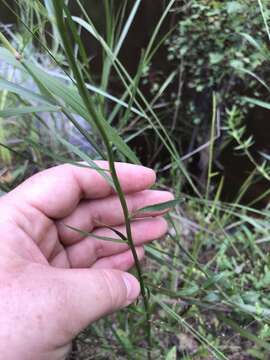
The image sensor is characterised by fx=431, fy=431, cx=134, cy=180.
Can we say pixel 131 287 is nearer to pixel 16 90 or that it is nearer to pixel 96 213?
pixel 96 213

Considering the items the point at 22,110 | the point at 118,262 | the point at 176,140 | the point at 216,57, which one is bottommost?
the point at 176,140

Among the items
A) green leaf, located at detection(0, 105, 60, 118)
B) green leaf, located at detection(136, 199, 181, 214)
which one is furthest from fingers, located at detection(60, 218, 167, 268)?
green leaf, located at detection(0, 105, 60, 118)

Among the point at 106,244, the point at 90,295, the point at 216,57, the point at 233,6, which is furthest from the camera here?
the point at 216,57

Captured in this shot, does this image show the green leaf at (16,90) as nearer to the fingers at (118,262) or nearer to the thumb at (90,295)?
the thumb at (90,295)

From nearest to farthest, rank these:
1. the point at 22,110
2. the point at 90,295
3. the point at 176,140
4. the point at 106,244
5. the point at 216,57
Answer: the point at 22,110
the point at 90,295
the point at 106,244
the point at 216,57
the point at 176,140

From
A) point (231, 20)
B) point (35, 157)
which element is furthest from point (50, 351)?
point (231, 20)

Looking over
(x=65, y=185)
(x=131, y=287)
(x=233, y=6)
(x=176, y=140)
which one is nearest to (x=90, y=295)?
(x=131, y=287)
